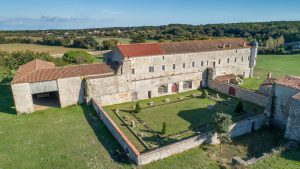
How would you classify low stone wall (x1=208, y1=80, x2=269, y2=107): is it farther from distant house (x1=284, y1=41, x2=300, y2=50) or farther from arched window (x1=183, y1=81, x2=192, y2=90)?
distant house (x1=284, y1=41, x2=300, y2=50)

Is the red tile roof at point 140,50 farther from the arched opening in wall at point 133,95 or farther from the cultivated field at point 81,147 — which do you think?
the cultivated field at point 81,147

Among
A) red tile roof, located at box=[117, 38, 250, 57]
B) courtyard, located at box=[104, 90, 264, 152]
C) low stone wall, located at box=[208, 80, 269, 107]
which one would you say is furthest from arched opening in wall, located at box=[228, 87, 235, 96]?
red tile roof, located at box=[117, 38, 250, 57]

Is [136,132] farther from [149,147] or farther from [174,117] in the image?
[174,117]

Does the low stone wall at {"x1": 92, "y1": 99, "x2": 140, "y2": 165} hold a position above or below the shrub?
below

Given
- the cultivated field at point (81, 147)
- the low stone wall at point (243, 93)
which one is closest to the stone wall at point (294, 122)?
the cultivated field at point (81, 147)

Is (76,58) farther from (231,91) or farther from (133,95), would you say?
(231,91)

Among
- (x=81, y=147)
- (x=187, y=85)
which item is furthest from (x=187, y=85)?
(x=81, y=147)

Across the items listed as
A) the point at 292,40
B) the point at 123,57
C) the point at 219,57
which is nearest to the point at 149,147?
the point at 123,57
